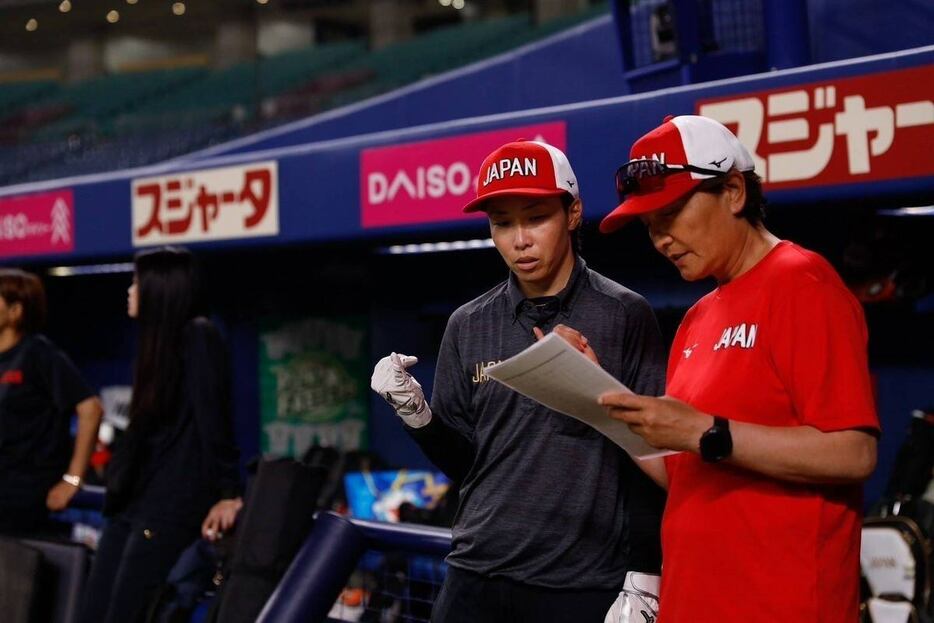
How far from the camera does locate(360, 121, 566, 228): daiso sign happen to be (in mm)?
4438

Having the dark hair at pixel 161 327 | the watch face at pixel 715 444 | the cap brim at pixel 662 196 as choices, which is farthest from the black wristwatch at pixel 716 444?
the dark hair at pixel 161 327

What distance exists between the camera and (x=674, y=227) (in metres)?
1.89

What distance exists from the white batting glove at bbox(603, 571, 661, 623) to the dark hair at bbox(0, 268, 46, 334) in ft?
9.41

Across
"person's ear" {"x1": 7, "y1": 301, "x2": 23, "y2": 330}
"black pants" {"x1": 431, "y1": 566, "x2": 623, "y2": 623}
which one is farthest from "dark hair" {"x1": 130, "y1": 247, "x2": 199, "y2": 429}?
"black pants" {"x1": 431, "y1": 566, "x2": 623, "y2": 623}

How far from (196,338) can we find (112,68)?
779 inches

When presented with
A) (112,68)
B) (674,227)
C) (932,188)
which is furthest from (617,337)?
(112,68)

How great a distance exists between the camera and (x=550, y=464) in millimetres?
2201

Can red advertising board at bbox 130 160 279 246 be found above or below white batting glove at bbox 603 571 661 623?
above

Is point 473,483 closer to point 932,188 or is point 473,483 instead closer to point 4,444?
point 932,188

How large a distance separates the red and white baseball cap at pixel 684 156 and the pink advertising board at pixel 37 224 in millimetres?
4902

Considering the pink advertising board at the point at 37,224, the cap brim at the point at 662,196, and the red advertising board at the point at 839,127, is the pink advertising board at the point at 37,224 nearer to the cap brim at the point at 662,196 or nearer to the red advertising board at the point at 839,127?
the red advertising board at the point at 839,127

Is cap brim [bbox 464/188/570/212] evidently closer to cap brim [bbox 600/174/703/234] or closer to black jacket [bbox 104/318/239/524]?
cap brim [bbox 600/174/703/234]

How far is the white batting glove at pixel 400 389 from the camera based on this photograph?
222 centimetres

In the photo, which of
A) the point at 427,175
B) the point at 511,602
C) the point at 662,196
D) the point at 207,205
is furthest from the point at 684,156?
the point at 207,205
